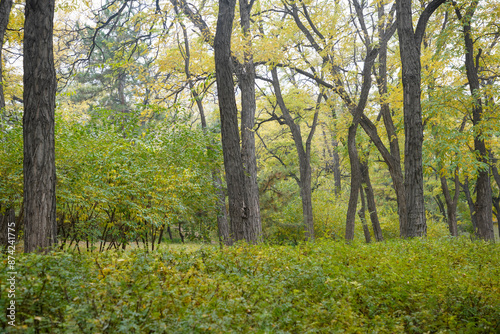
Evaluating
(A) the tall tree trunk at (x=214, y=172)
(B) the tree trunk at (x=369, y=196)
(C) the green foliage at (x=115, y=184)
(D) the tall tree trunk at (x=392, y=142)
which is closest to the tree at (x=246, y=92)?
(A) the tall tree trunk at (x=214, y=172)

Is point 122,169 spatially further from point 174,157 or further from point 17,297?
point 17,297

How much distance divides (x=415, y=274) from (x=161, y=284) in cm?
297

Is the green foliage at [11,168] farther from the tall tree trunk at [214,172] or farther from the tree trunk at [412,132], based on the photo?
the tree trunk at [412,132]

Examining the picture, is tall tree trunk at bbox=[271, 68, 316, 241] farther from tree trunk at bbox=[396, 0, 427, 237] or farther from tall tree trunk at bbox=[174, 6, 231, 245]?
tree trunk at bbox=[396, 0, 427, 237]

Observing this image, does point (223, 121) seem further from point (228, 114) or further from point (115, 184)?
point (115, 184)

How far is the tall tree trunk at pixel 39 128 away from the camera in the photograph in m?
4.82

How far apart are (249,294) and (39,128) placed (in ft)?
12.4

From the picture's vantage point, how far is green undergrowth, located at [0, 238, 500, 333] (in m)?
2.53

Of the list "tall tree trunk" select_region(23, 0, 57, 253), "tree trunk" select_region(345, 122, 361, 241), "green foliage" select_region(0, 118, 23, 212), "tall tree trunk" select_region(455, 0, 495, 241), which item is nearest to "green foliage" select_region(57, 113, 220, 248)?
"green foliage" select_region(0, 118, 23, 212)

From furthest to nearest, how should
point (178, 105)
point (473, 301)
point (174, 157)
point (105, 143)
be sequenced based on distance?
point (178, 105) → point (174, 157) → point (105, 143) → point (473, 301)

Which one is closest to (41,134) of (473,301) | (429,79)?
(473,301)

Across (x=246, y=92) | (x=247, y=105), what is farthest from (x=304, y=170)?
(x=246, y=92)

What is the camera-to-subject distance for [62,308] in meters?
2.62

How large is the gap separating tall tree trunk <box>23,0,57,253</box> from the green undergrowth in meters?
1.38
